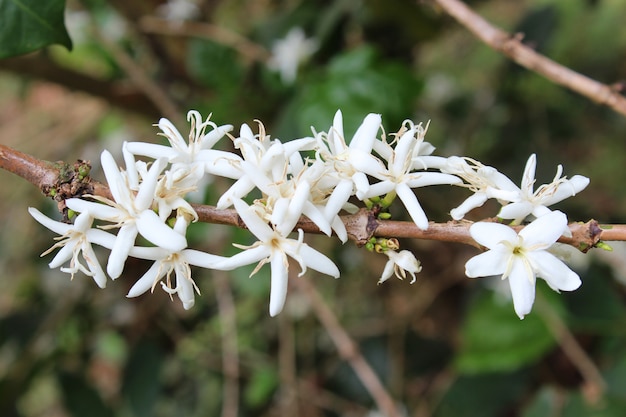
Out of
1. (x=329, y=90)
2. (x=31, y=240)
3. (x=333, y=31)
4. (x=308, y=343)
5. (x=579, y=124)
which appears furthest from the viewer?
(x=579, y=124)

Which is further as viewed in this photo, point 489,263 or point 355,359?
point 355,359

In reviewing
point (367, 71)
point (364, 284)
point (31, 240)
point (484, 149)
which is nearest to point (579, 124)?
point (484, 149)

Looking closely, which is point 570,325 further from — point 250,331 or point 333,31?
point 250,331

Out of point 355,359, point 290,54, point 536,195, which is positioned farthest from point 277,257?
point 290,54

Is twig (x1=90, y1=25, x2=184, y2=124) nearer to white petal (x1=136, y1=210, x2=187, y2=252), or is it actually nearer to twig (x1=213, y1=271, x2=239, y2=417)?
twig (x1=213, y1=271, x2=239, y2=417)

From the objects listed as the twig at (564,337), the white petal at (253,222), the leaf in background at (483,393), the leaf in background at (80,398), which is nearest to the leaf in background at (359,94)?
the white petal at (253,222)

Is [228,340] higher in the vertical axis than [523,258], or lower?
lower

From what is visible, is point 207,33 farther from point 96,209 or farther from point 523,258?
point 523,258
